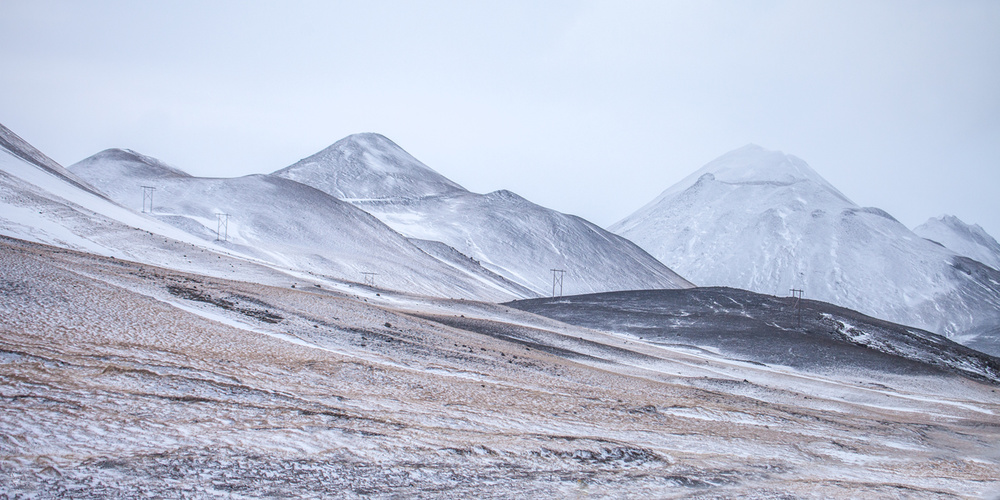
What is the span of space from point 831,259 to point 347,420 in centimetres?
17271

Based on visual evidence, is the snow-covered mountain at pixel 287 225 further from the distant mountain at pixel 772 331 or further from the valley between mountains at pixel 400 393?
the valley between mountains at pixel 400 393

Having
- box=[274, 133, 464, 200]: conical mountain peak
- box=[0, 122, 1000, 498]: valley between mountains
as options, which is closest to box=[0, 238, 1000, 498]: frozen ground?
box=[0, 122, 1000, 498]: valley between mountains

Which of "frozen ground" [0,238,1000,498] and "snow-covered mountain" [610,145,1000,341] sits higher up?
"snow-covered mountain" [610,145,1000,341]

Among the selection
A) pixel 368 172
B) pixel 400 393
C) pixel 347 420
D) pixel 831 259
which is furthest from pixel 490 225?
pixel 347 420

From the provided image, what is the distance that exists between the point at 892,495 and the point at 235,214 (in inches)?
3451

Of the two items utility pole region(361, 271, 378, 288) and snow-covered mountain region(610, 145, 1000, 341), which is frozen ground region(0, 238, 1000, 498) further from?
snow-covered mountain region(610, 145, 1000, 341)

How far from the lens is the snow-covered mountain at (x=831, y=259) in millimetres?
148625

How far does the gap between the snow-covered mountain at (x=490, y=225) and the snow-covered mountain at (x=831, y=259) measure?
102 feet

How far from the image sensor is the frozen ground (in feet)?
26.1

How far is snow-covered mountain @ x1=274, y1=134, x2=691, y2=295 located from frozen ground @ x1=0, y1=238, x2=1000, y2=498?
287 ft

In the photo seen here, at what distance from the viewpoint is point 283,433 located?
30.8ft

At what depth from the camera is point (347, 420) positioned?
34.6 ft

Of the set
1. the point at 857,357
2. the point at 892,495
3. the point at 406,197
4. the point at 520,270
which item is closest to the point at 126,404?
the point at 892,495

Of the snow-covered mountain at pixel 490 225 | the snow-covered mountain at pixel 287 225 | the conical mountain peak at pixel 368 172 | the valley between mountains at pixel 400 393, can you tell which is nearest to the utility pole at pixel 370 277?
the snow-covered mountain at pixel 287 225
